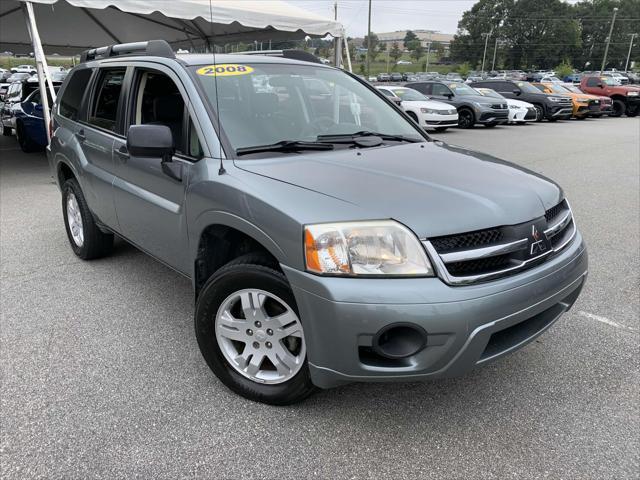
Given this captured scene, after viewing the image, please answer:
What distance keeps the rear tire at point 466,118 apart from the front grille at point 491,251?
1584 centimetres

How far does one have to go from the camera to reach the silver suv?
6.61 feet

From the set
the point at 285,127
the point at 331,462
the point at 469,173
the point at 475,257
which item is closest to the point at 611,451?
the point at 475,257

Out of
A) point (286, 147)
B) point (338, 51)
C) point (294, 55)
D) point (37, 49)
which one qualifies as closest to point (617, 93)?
point (338, 51)

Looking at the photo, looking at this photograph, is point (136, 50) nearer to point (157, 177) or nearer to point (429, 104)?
point (157, 177)

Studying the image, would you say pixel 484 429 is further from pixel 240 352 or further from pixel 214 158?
pixel 214 158

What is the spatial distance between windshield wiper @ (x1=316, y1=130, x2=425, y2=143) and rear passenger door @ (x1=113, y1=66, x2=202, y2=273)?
2.46 feet

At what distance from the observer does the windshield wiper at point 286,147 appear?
8.80 ft

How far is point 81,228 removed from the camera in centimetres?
451

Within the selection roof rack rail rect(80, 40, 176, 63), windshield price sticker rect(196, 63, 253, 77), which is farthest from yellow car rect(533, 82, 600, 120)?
windshield price sticker rect(196, 63, 253, 77)

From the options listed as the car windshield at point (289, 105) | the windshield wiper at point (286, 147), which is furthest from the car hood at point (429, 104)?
the windshield wiper at point (286, 147)

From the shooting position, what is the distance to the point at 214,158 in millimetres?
2631

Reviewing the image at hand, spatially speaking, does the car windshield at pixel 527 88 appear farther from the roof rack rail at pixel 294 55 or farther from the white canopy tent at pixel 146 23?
the roof rack rail at pixel 294 55

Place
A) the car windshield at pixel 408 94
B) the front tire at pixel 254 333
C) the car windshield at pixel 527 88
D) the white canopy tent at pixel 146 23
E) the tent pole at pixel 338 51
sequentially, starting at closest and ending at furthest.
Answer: the front tire at pixel 254 333 → the white canopy tent at pixel 146 23 → the tent pole at pixel 338 51 → the car windshield at pixel 408 94 → the car windshield at pixel 527 88

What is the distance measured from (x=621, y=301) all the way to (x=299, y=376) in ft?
8.88
